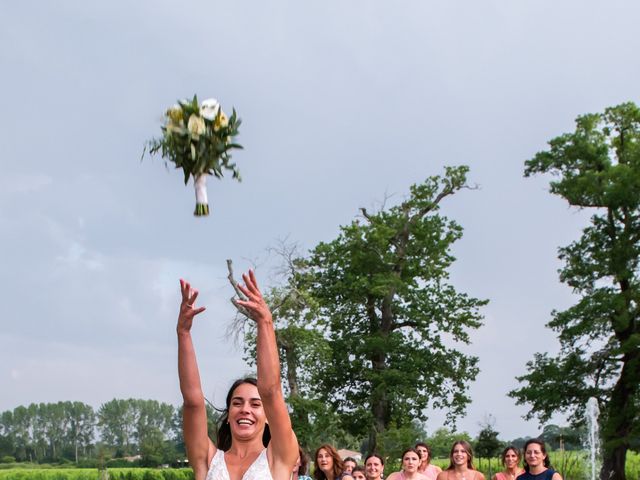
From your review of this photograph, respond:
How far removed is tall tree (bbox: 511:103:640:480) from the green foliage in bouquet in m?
30.8

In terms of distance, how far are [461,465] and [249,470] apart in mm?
7606

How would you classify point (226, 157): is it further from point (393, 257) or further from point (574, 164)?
point (393, 257)

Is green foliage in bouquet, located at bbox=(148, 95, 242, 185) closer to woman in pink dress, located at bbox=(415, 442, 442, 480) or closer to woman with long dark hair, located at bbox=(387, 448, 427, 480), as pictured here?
woman with long dark hair, located at bbox=(387, 448, 427, 480)

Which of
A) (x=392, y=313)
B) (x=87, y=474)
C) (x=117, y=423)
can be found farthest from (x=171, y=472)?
(x=117, y=423)

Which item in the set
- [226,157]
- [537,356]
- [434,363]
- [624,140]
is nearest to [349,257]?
[434,363]

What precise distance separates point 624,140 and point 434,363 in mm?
12503

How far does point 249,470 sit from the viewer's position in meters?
3.66

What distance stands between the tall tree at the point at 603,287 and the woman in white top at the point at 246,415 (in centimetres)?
3139

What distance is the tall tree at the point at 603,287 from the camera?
1336 inches

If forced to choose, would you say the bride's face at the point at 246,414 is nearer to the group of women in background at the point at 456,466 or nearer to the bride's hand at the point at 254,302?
the bride's hand at the point at 254,302

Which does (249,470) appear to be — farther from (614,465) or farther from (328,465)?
(614,465)

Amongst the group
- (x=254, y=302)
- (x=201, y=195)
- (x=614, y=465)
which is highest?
(x=201, y=195)

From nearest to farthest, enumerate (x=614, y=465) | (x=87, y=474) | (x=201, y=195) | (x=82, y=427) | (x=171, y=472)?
(x=201, y=195) → (x=614, y=465) → (x=87, y=474) → (x=171, y=472) → (x=82, y=427)

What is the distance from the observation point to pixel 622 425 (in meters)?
33.4
